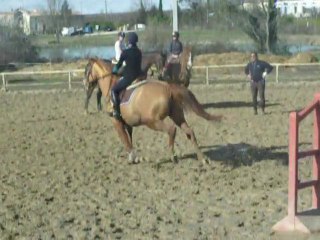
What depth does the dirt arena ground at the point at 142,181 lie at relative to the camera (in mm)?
8922

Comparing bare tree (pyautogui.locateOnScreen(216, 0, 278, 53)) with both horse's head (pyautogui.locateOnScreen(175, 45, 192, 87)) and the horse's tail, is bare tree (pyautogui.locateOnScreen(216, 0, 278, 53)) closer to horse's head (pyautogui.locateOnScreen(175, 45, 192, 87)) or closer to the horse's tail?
horse's head (pyautogui.locateOnScreen(175, 45, 192, 87))

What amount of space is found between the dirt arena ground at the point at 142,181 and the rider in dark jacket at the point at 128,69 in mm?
1045

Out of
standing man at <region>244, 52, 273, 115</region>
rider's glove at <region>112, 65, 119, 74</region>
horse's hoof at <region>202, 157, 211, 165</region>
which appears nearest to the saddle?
rider's glove at <region>112, 65, 119, 74</region>

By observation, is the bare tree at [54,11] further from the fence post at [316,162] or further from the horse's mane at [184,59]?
the fence post at [316,162]

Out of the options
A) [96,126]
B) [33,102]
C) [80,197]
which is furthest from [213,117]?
[33,102]

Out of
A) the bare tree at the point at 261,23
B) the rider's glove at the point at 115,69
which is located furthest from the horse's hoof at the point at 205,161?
the bare tree at the point at 261,23

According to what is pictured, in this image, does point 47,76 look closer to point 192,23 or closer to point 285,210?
point 285,210

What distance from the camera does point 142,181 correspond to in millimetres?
12000

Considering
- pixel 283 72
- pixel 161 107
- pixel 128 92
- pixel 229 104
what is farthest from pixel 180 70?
pixel 283 72

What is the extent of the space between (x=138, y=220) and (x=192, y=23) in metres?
72.1

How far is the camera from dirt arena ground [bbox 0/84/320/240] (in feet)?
29.3

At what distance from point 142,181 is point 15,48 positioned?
151ft

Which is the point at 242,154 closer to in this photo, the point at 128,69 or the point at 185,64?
the point at 128,69

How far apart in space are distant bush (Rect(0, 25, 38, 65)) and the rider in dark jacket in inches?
1660
